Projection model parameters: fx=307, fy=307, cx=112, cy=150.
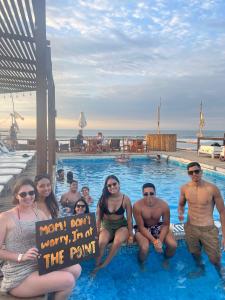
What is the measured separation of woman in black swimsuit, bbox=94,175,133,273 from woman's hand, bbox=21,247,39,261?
2.09 m

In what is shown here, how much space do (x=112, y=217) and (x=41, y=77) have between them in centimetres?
282

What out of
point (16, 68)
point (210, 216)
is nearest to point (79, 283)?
point (210, 216)

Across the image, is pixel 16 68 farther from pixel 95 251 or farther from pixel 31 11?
pixel 95 251

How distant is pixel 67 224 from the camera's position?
346 centimetres

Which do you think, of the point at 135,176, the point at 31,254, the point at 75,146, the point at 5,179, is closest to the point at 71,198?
the point at 5,179

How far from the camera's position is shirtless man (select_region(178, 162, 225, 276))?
4.79 m

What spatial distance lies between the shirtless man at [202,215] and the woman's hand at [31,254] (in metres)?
2.76

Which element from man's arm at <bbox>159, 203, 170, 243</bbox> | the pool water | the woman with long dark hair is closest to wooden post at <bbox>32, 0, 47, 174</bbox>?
man's arm at <bbox>159, 203, 170, 243</bbox>

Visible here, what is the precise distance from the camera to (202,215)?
16.0 ft

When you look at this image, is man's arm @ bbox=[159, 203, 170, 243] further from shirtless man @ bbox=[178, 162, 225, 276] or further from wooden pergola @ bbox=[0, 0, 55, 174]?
wooden pergola @ bbox=[0, 0, 55, 174]

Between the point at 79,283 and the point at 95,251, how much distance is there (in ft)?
4.70

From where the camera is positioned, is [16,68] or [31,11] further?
[16,68]

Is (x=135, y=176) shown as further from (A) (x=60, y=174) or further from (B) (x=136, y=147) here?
(B) (x=136, y=147)

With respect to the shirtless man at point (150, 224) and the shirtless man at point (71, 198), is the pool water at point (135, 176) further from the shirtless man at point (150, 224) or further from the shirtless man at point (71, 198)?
the shirtless man at point (150, 224)
